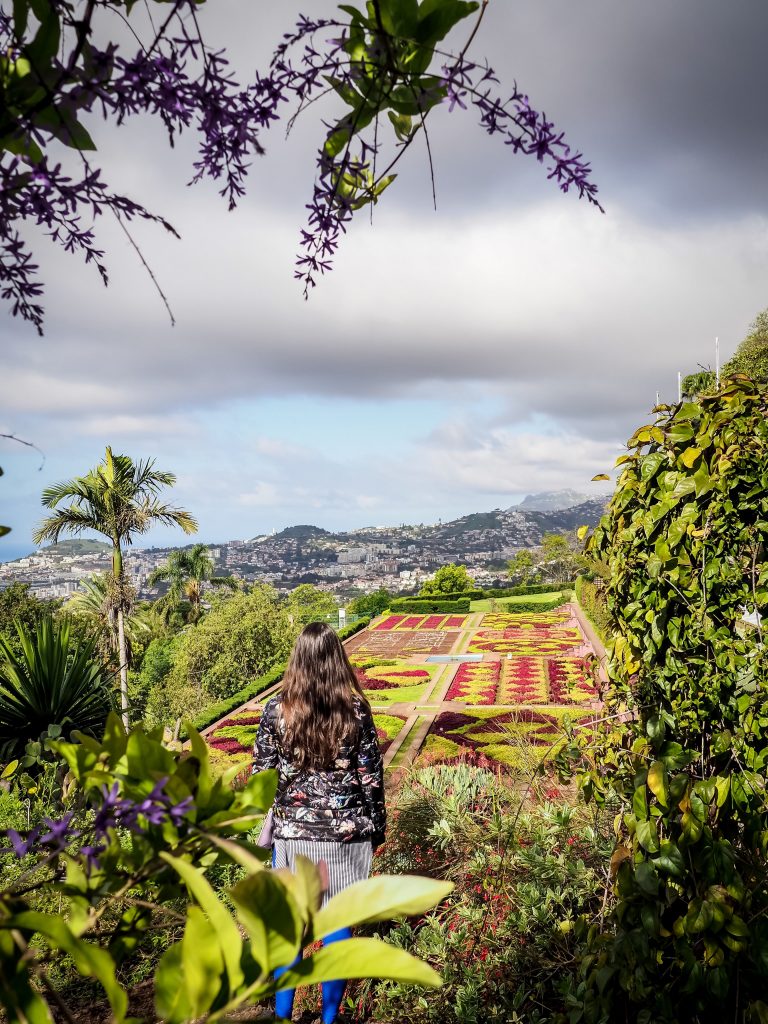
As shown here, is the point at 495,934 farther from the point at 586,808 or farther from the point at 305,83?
the point at 305,83

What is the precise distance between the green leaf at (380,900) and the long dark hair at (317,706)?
216cm

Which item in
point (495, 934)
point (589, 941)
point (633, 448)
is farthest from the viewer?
point (495, 934)

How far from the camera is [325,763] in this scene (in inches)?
103

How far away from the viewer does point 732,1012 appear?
1.80 m

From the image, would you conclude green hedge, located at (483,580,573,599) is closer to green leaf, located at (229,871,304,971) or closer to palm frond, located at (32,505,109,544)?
palm frond, located at (32,505,109,544)

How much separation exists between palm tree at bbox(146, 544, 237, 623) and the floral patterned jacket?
29035mm

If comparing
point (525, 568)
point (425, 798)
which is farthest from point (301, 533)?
point (425, 798)

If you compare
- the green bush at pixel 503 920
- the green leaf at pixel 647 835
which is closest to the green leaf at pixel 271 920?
the green leaf at pixel 647 835

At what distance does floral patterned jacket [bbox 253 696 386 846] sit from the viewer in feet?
8.59

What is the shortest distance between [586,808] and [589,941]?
1423 millimetres

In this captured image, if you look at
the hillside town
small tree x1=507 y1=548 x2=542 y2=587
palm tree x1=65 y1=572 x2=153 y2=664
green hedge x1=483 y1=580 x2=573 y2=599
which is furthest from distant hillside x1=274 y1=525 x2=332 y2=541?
palm tree x1=65 y1=572 x2=153 y2=664

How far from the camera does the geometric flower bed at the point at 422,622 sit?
2602cm

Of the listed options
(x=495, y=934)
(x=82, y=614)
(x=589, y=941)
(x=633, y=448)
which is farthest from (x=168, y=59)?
(x=82, y=614)

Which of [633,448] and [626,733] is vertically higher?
[633,448]
